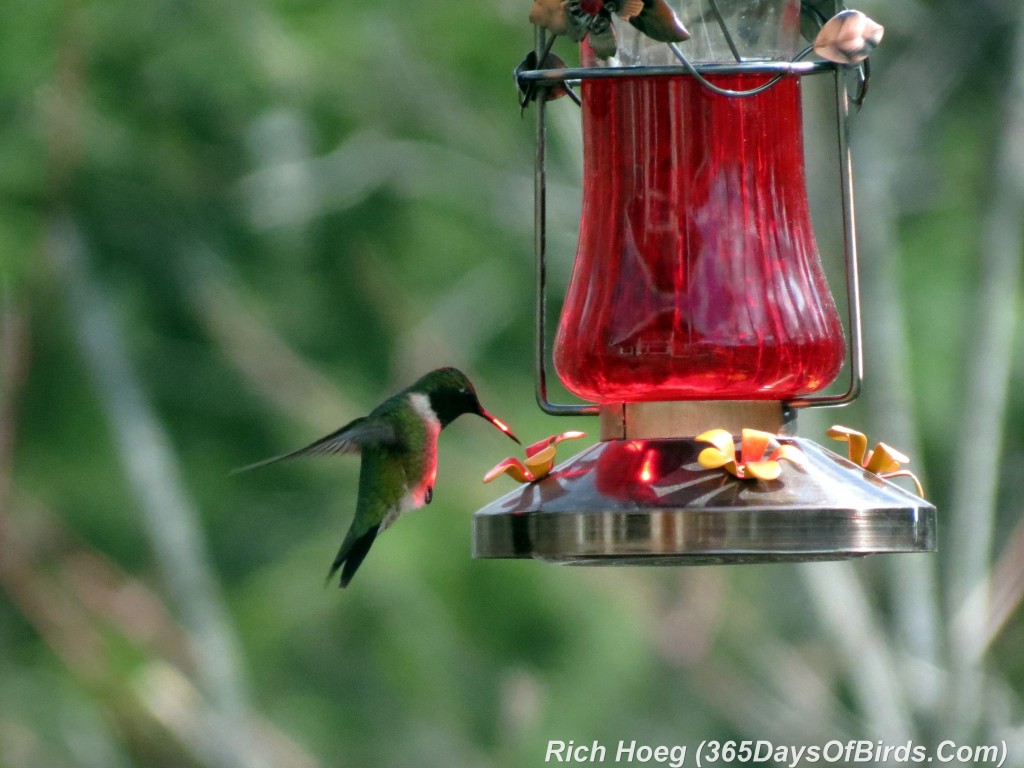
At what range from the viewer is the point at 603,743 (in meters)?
9.30

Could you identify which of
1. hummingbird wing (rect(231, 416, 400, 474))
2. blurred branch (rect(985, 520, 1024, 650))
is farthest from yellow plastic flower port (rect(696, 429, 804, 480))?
blurred branch (rect(985, 520, 1024, 650))

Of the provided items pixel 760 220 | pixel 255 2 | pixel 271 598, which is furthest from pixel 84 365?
pixel 760 220

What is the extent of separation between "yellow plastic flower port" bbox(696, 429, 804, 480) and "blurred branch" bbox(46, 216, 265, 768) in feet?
22.1

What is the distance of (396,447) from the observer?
12.8ft

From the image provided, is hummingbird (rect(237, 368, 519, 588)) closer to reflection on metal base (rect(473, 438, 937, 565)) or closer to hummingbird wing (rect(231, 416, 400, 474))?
hummingbird wing (rect(231, 416, 400, 474))

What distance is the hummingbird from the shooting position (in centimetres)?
354

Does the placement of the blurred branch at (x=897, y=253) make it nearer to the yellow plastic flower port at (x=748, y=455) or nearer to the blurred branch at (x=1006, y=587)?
the blurred branch at (x=1006, y=587)

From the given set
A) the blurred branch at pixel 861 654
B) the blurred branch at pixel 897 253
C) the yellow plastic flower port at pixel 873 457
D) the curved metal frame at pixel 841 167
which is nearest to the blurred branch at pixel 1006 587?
the blurred branch at pixel 897 253

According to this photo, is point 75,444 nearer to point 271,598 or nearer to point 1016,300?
point 271,598

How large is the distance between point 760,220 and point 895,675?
559 centimetres

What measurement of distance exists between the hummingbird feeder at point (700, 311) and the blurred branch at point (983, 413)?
4695 millimetres

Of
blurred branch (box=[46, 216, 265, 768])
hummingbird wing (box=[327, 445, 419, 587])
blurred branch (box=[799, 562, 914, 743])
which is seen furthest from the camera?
blurred branch (box=[46, 216, 265, 768])

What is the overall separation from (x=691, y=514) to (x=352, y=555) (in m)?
1.62

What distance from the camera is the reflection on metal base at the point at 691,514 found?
7.98ft
